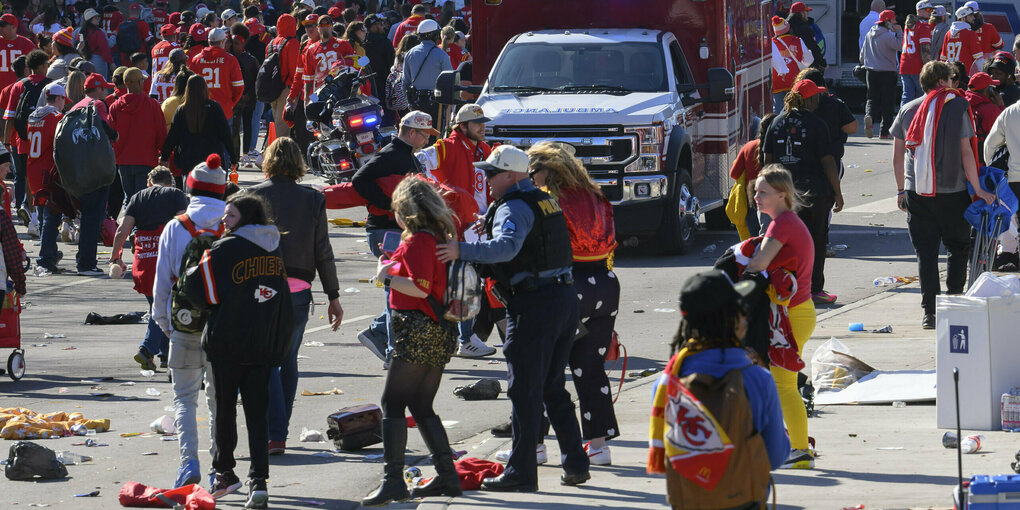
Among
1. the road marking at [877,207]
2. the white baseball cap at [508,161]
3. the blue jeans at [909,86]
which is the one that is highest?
the white baseball cap at [508,161]

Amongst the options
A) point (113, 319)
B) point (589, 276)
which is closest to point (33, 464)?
point (589, 276)

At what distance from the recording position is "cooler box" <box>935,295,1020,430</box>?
346 inches

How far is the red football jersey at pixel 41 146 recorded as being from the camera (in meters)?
16.2

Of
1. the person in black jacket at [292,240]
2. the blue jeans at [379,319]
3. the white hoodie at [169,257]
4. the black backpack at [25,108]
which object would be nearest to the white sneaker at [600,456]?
the person in black jacket at [292,240]

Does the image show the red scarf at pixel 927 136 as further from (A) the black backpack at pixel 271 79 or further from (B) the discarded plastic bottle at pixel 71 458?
(A) the black backpack at pixel 271 79

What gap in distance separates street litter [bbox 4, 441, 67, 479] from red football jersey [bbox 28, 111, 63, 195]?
818 cm

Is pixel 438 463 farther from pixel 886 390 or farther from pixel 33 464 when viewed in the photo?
pixel 886 390

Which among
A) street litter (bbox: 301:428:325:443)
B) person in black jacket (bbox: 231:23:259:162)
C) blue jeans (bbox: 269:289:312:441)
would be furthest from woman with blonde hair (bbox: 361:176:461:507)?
person in black jacket (bbox: 231:23:259:162)

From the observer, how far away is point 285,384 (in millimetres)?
9055

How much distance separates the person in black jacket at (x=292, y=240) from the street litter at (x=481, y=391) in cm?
160

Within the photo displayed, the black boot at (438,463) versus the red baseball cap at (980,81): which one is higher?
the red baseball cap at (980,81)

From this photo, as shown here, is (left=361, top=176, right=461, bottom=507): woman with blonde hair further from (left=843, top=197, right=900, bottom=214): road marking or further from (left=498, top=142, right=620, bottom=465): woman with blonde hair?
(left=843, top=197, right=900, bottom=214): road marking

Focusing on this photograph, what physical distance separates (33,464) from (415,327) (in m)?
2.51

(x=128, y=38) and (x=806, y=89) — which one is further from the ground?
(x=806, y=89)
